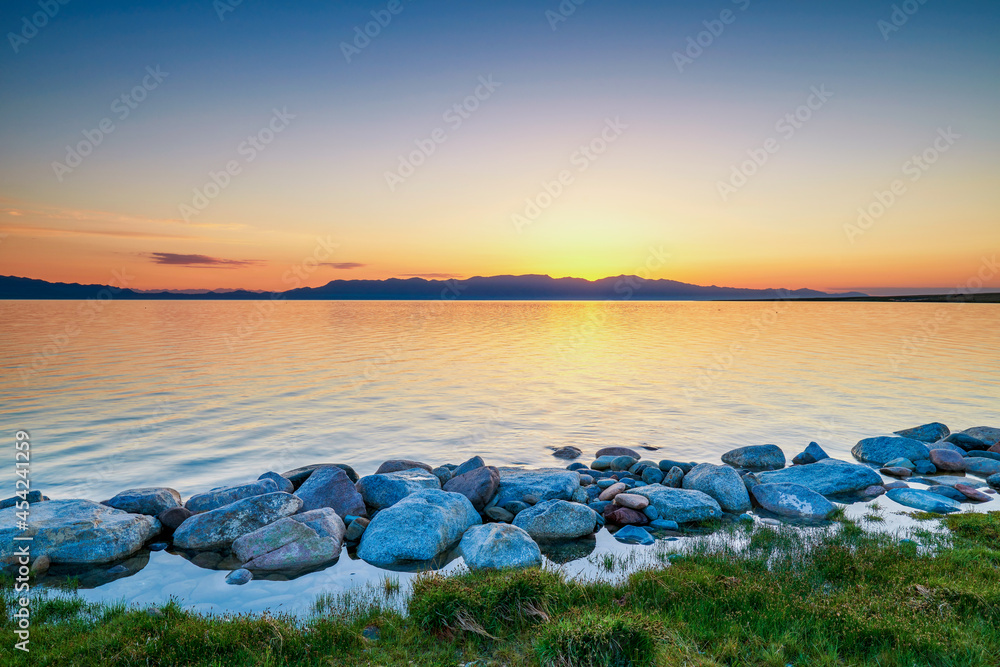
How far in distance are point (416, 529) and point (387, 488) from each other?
2.85 meters

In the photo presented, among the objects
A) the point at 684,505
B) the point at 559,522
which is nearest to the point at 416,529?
the point at 559,522

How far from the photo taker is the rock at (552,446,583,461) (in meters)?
18.4

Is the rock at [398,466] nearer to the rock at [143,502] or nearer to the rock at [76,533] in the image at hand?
the rock at [143,502]

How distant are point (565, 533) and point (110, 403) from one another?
24.5 meters

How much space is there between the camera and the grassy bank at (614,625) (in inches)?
230

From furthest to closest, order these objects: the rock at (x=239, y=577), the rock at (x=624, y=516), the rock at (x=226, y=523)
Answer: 1. the rock at (x=624, y=516)
2. the rock at (x=226, y=523)
3. the rock at (x=239, y=577)

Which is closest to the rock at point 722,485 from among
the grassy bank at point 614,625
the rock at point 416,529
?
the grassy bank at point 614,625

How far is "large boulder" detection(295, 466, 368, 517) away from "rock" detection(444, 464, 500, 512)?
241cm

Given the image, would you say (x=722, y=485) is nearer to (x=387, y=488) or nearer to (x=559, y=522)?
(x=559, y=522)

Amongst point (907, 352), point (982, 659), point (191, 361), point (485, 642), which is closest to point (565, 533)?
point (485, 642)

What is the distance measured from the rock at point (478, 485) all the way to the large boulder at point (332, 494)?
2406 millimetres

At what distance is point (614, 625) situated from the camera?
5.86 meters

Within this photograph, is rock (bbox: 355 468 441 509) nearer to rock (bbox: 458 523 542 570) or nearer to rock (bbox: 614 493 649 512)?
rock (bbox: 458 523 542 570)

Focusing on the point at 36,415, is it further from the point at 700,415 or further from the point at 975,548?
the point at 975,548
